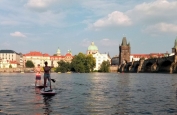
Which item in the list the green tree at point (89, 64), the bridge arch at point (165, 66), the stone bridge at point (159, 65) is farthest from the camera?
the green tree at point (89, 64)

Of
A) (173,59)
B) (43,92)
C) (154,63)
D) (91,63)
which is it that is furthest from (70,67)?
(43,92)

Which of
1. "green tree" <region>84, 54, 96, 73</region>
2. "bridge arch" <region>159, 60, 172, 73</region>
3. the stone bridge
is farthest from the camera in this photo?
"green tree" <region>84, 54, 96, 73</region>

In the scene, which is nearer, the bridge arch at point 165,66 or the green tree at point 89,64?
the bridge arch at point 165,66

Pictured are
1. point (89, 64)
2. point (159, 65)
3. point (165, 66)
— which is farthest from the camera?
point (89, 64)

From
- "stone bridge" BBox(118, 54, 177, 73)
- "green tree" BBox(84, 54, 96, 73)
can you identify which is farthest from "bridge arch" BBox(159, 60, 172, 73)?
"green tree" BBox(84, 54, 96, 73)

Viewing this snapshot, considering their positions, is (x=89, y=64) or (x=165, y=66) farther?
(x=89, y=64)

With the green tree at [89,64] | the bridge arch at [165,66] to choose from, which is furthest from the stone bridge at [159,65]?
the green tree at [89,64]

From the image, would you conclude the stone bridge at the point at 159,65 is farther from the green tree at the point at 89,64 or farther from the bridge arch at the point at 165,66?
the green tree at the point at 89,64

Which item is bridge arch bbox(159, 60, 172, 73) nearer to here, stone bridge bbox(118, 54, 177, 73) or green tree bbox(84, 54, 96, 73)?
stone bridge bbox(118, 54, 177, 73)

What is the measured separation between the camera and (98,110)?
15.0 m

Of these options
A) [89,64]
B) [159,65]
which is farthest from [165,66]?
[89,64]

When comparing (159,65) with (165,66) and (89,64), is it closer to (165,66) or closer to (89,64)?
(165,66)

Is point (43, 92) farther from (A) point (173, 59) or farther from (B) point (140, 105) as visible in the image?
(A) point (173, 59)

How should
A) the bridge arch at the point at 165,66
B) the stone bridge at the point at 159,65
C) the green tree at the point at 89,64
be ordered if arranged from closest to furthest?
1. the stone bridge at the point at 159,65
2. the bridge arch at the point at 165,66
3. the green tree at the point at 89,64
